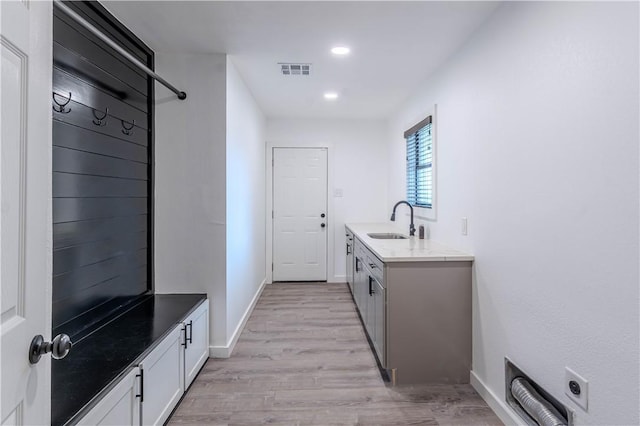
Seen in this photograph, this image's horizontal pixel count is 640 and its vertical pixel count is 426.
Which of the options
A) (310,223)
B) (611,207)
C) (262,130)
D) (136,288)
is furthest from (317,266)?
(611,207)

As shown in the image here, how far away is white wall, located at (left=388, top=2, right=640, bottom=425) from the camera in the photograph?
120cm

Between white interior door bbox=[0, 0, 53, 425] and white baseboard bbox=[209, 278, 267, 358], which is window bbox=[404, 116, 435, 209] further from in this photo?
white interior door bbox=[0, 0, 53, 425]

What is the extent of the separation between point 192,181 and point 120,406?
1.66 meters

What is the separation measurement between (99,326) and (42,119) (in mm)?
1495

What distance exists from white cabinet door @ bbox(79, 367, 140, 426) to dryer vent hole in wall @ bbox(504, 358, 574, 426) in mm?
1943

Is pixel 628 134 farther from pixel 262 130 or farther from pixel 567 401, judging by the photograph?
pixel 262 130

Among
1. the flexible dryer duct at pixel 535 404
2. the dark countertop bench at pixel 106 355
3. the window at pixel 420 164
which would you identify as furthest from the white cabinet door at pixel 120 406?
the window at pixel 420 164

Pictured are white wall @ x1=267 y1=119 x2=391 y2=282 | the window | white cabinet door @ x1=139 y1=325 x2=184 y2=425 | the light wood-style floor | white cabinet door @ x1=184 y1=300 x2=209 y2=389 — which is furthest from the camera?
white wall @ x1=267 y1=119 x2=391 y2=282

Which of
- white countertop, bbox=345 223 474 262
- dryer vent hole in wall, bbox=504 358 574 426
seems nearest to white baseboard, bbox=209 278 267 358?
white countertop, bbox=345 223 474 262

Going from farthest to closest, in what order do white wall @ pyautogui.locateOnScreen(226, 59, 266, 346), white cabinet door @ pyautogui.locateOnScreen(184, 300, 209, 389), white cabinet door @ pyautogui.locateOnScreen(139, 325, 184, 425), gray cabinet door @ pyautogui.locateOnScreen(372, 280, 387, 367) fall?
white wall @ pyautogui.locateOnScreen(226, 59, 266, 346) < gray cabinet door @ pyautogui.locateOnScreen(372, 280, 387, 367) < white cabinet door @ pyautogui.locateOnScreen(184, 300, 209, 389) < white cabinet door @ pyautogui.locateOnScreen(139, 325, 184, 425)

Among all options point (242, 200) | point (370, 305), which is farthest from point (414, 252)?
point (242, 200)

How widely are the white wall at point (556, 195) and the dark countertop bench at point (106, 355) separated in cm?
199

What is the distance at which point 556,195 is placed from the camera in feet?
4.98

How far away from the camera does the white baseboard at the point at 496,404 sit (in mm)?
1823
